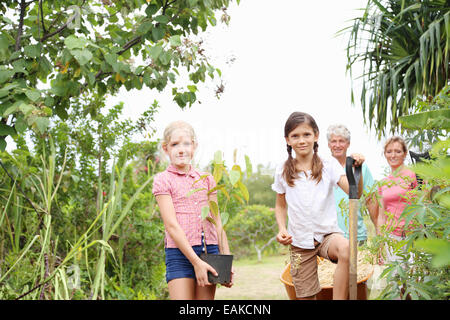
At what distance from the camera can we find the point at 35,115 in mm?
1997

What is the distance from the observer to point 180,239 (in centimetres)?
172

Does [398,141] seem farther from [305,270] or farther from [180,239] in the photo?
[180,239]

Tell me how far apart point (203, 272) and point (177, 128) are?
0.62 metres

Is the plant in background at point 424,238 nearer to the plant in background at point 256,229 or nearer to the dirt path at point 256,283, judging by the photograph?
the dirt path at point 256,283

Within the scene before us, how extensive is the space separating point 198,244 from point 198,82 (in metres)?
1.57

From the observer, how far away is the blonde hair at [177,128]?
6.16 ft

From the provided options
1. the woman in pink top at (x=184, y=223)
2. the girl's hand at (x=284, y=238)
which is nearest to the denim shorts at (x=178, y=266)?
the woman in pink top at (x=184, y=223)

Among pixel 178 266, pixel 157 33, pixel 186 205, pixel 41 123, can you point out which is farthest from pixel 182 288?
pixel 157 33

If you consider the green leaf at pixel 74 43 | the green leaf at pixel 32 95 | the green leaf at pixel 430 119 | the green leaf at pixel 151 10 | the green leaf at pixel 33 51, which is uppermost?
the green leaf at pixel 151 10

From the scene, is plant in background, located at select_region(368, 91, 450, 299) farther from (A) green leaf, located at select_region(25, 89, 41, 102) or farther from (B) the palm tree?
(B) the palm tree

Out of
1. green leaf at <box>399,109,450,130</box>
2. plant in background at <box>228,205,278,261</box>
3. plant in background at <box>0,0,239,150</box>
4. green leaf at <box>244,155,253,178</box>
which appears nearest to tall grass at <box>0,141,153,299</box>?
plant in background at <box>0,0,239,150</box>

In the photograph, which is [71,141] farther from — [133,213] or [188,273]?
[188,273]

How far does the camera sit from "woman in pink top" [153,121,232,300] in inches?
68.2

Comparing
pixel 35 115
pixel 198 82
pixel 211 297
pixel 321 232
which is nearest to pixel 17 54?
pixel 35 115
